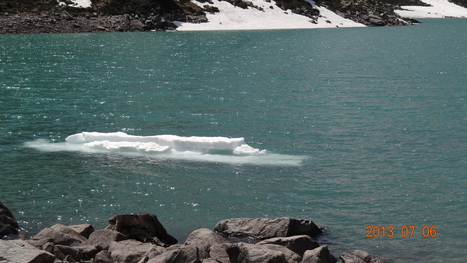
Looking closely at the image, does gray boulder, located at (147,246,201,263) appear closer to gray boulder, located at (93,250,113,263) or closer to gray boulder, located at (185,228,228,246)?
gray boulder, located at (93,250,113,263)

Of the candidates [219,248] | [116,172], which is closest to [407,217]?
[219,248]

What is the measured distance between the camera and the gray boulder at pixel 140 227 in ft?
64.2

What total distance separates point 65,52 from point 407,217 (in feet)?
237

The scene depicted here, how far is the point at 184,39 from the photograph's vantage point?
112 meters

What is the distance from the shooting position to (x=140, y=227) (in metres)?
19.8

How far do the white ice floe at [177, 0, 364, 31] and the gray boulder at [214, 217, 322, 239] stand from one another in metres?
115

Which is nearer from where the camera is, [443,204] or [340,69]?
[443,204]

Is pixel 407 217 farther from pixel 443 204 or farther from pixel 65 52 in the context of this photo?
pixel 65 52

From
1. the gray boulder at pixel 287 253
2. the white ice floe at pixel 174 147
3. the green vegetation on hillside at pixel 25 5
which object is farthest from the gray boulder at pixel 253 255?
the green vegetation on hillside at pixel 25 5

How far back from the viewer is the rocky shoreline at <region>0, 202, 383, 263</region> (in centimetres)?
1598

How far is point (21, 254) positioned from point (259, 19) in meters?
134

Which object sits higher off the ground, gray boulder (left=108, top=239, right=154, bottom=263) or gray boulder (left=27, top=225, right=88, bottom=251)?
gray boulder (left=108, top=239, right=154, bottom=263)

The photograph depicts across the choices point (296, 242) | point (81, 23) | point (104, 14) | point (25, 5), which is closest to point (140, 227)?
point (296, 242)
